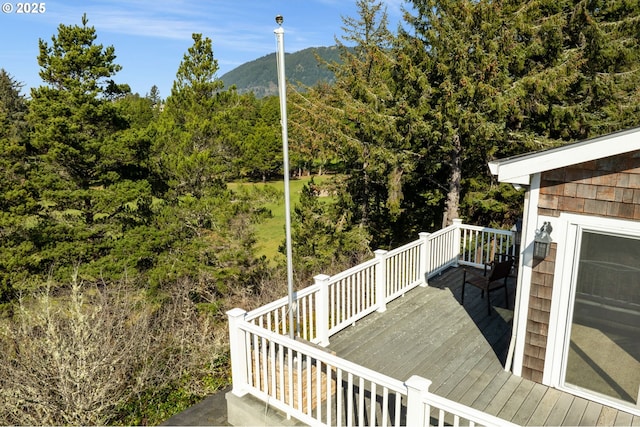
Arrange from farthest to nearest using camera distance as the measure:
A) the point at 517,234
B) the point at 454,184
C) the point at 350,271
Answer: the point at 454,184 → the point at 517,234 → the point at 350,271

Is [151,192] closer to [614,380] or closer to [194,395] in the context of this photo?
[194,395]

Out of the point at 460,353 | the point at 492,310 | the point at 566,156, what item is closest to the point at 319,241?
the point at 492,310

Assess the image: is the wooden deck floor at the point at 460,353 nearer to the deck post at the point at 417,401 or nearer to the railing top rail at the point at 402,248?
the railing top rail at the point at 402,248

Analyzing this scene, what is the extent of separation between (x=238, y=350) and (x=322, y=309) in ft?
4.45

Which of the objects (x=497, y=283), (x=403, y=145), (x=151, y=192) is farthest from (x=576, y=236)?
(x=151, y=192)

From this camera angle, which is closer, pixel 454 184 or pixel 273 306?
pixel 273 306

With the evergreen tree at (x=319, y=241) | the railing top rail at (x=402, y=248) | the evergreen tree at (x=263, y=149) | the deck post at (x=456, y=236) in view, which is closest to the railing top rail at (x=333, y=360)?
the railing top rail at (x=402, y=248)

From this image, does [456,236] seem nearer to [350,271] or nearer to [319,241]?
[350,271]

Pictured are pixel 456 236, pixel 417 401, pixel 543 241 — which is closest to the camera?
pixel 417 401

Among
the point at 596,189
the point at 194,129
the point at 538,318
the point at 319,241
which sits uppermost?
the point at 194,129

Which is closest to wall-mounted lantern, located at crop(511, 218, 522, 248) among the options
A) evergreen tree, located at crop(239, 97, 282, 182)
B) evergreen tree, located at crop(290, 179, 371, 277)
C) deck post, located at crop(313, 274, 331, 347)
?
deck post, located at crop(313, 274, 331, 347)

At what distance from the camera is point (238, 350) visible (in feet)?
14.6

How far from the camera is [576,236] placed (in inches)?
168

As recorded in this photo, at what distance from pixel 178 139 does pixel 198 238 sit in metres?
3.55
